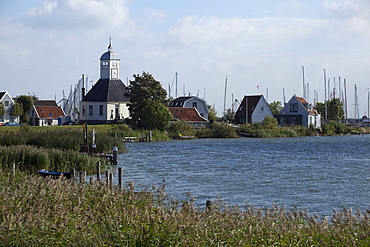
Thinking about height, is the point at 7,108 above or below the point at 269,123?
above

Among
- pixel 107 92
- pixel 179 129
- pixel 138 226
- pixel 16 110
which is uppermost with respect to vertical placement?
pixel 107 92

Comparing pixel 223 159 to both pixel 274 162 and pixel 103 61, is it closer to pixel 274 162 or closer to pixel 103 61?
pixel 274 162

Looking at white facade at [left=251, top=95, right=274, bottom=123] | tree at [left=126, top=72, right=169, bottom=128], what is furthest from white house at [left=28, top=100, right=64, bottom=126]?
white facade at [left=251, top=95, right=274, bottom=123]

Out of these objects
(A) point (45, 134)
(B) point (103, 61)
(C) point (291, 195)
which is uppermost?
(B) point (103, 61)

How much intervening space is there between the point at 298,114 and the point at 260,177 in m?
67.4

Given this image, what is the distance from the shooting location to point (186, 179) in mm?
28203

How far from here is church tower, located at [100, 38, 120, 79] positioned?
270 ft

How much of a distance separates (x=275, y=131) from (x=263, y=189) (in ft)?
195

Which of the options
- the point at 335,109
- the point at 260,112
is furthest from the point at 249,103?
the point at 335,109

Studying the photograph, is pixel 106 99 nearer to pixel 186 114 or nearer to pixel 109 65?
pixel 109 65

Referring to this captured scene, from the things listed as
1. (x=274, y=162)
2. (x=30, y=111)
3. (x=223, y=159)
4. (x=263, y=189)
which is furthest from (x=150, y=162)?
(x=30, y=111)

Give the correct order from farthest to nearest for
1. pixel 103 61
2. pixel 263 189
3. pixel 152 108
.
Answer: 1. pixel 103 61
2. pixel 152 108
3. pixel 263 189

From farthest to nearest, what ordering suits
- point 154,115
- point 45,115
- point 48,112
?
point 48,112 → point 45,115 → point 154,115

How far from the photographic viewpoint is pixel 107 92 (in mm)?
79312
